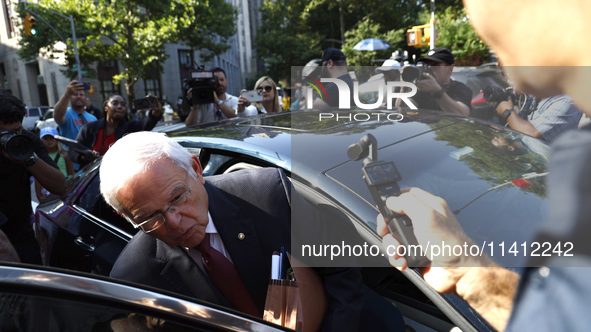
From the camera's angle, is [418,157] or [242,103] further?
[242,103]

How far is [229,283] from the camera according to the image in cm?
176

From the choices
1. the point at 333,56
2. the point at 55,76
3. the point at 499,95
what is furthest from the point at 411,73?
the point at 55,76

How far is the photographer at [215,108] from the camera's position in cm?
460

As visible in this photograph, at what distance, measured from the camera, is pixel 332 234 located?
1.75 meters

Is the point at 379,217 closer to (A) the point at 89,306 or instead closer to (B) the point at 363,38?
(A) the point at 89,306

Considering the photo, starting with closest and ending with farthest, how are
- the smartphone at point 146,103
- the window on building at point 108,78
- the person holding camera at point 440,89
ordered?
the person holding camera at point 440,89 → the smartphone at point 146,103 → the window on building at point 108,78

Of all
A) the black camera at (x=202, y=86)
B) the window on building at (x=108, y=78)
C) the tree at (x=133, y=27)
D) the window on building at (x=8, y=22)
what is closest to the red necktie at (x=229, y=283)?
the black camera at (x=202, y=86)

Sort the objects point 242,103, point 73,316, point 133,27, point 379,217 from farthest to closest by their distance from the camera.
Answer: point 133,27
point 242,103
point 379,217
point 73,316

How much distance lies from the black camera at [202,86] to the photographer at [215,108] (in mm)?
31

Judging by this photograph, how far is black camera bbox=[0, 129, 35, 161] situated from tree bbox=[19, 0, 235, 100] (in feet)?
75.4

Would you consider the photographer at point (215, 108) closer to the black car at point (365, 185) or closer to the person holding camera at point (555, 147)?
the black car at point (365, 185)

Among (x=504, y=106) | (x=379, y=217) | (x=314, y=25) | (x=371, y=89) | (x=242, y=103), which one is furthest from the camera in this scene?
(x=314, y=25)

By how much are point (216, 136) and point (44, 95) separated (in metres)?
44.4

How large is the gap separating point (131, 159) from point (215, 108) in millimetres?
3118
